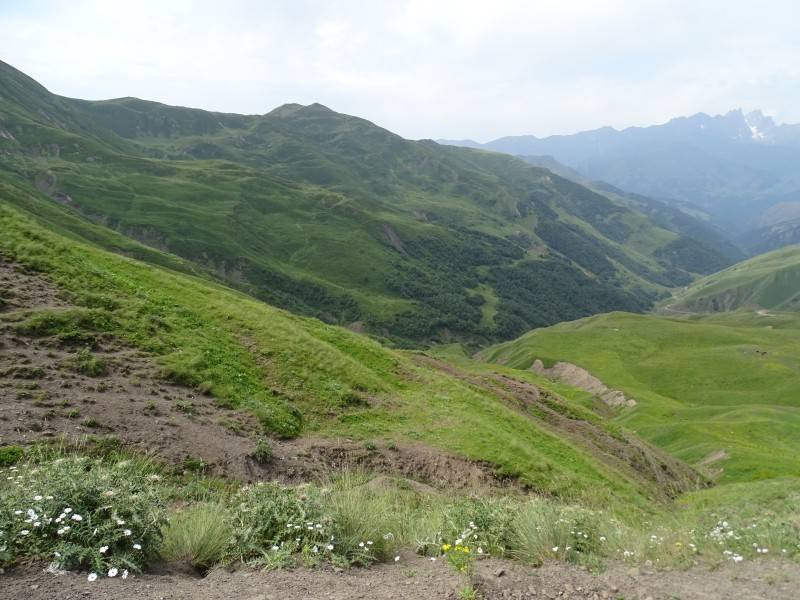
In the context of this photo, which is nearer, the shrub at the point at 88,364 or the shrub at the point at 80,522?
the shrub at the point at 80,522

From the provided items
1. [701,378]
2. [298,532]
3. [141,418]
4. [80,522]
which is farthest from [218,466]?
[701,378]

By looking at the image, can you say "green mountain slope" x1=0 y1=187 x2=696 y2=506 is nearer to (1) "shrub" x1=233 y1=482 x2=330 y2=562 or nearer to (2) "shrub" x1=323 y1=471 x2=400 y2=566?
(2) "shrub" x1=323 y1=471 x2=400 y2=566

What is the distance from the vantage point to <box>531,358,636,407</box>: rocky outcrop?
268ft

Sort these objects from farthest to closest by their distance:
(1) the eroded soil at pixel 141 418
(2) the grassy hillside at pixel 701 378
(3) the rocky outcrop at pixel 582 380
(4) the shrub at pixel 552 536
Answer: (3) the rocky outcrop at pixel 582 380, (2) the grassy hillside at pixel 701 378, (1) the eroded soil at pixel 141 418, (4) the shrub at pixel 552 536

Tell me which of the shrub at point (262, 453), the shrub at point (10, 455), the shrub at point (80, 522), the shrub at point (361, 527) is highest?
the shrub at point (80, 522)

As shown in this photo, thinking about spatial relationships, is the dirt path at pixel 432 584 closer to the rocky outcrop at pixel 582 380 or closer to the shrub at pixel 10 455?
the shrub at pixel 10 455

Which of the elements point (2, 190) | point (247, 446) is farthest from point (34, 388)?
point (2, 190)

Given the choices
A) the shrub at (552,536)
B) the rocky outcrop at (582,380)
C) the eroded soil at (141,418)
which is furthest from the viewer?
the rocky outcrop at (582,380)

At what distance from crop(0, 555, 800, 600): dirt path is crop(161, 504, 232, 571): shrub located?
1.34 feet

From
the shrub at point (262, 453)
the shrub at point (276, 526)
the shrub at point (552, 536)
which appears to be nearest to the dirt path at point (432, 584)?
the shrub at point (552, 536)

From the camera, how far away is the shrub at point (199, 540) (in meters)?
8.75

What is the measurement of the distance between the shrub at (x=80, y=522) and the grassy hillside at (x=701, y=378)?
45.3 metres

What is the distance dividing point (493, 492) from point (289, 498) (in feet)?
45.2

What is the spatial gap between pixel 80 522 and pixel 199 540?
187cm
